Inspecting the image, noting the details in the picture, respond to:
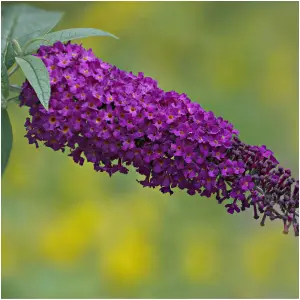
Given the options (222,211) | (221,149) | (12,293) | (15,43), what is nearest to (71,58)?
(15,43)

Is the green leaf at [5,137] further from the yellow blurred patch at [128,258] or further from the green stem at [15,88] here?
the yellow blurred patch at [128,258]

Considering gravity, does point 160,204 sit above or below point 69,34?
below

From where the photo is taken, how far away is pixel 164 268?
2695 millimetres

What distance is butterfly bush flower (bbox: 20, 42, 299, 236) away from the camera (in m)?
1.20

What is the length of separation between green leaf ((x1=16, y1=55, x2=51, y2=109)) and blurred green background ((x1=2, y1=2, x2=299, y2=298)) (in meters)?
1.49

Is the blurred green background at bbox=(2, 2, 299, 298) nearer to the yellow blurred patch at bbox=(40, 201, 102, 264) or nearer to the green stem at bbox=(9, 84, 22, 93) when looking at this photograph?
the yellow blurred patch at bbox=(40, 201, 102, 264)

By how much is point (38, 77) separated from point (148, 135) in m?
0.24

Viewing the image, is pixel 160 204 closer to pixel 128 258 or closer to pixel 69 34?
pixel 128 258

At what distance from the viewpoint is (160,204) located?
2.79m

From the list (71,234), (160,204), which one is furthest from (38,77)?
(160,204)

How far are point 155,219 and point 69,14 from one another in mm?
1278

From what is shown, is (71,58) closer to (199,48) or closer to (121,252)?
(121,252)

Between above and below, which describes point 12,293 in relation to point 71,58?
below

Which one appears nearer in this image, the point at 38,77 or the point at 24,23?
the point at 38,77
